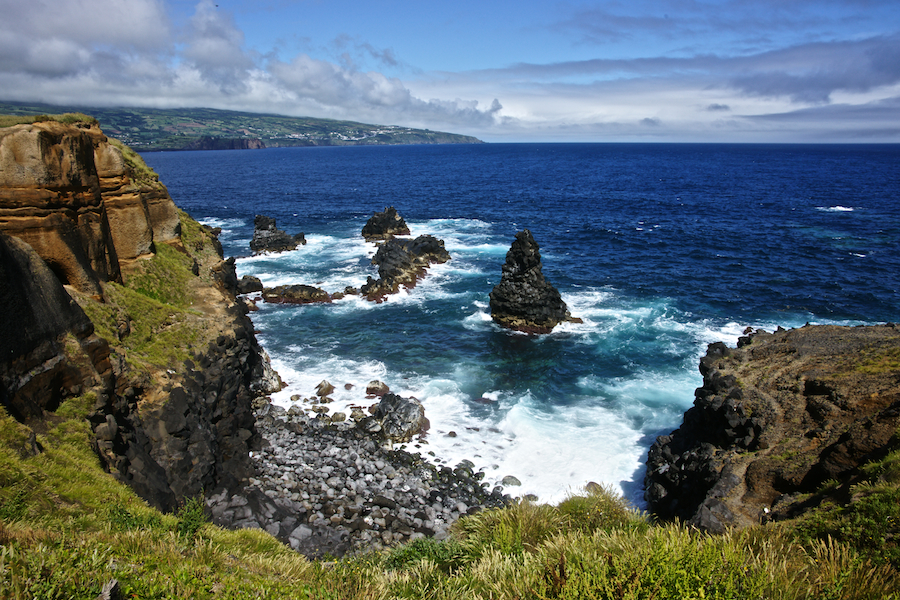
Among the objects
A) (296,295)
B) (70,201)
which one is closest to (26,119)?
(70,201)

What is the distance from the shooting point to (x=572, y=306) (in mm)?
46000

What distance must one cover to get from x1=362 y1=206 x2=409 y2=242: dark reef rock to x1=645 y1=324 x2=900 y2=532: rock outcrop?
176 ft

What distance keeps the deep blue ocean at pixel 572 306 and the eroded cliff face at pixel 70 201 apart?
42.2 feet

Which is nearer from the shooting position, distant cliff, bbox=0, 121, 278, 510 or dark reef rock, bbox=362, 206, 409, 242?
distant cliff, bbox=0, 121, 278, 510

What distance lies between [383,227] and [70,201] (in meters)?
52.2

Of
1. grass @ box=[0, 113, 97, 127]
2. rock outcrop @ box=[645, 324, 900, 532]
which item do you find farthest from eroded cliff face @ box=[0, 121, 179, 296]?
rock outcrop @ box=[645, 324, 900, 532]

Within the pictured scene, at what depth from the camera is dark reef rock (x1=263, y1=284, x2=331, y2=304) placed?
47031mm

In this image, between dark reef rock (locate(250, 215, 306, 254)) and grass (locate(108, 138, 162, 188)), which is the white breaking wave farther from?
grass (locate(108, 138, 162, 188))

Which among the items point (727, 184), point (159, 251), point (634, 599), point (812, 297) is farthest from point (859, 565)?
point (727, 184)

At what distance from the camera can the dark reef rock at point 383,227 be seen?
70750 mm

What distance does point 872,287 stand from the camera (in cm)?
4794

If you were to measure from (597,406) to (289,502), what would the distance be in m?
18.9

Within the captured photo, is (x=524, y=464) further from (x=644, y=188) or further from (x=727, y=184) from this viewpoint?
(x=727, y=184)

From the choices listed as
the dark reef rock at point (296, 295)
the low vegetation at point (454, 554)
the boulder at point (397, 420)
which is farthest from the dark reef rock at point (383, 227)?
the low vegetation at point (454, 554)
